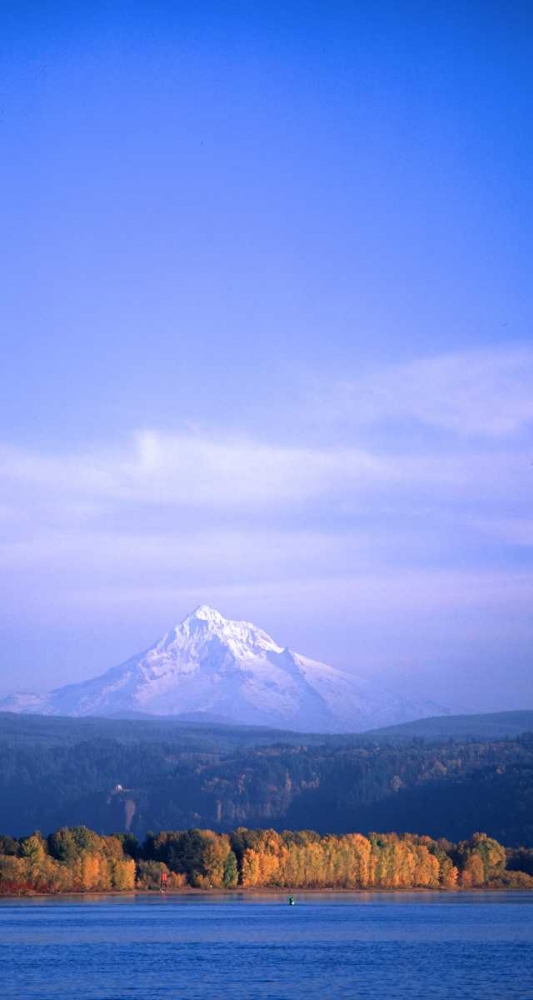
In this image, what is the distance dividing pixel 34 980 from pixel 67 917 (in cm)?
7693

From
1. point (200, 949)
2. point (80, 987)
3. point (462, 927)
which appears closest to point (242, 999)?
point (80, 987)

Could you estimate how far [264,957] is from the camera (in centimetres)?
12050

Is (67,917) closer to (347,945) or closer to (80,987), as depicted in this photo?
(347,945)

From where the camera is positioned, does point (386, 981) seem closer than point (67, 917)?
Yes

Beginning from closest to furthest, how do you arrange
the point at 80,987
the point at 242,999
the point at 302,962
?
the point at 242,999, the point at 80,987, the point at 302,962

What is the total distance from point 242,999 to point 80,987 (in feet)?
40.2

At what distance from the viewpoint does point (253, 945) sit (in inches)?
5256

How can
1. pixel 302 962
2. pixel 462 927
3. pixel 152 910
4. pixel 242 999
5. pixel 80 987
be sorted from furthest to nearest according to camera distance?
pixel 152 910 < pixel 462 927 < pixel 302 962 < pixel 80 987 < pixel 242 999

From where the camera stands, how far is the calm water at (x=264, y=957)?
319ft

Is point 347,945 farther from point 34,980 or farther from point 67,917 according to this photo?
point 67,917

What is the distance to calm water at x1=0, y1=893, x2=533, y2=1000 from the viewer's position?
97.4m

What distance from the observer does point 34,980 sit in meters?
102

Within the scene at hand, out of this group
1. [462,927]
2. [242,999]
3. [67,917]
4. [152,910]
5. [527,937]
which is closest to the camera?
[242,999]

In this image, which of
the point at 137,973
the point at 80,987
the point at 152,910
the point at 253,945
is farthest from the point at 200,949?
the point at 152,910
